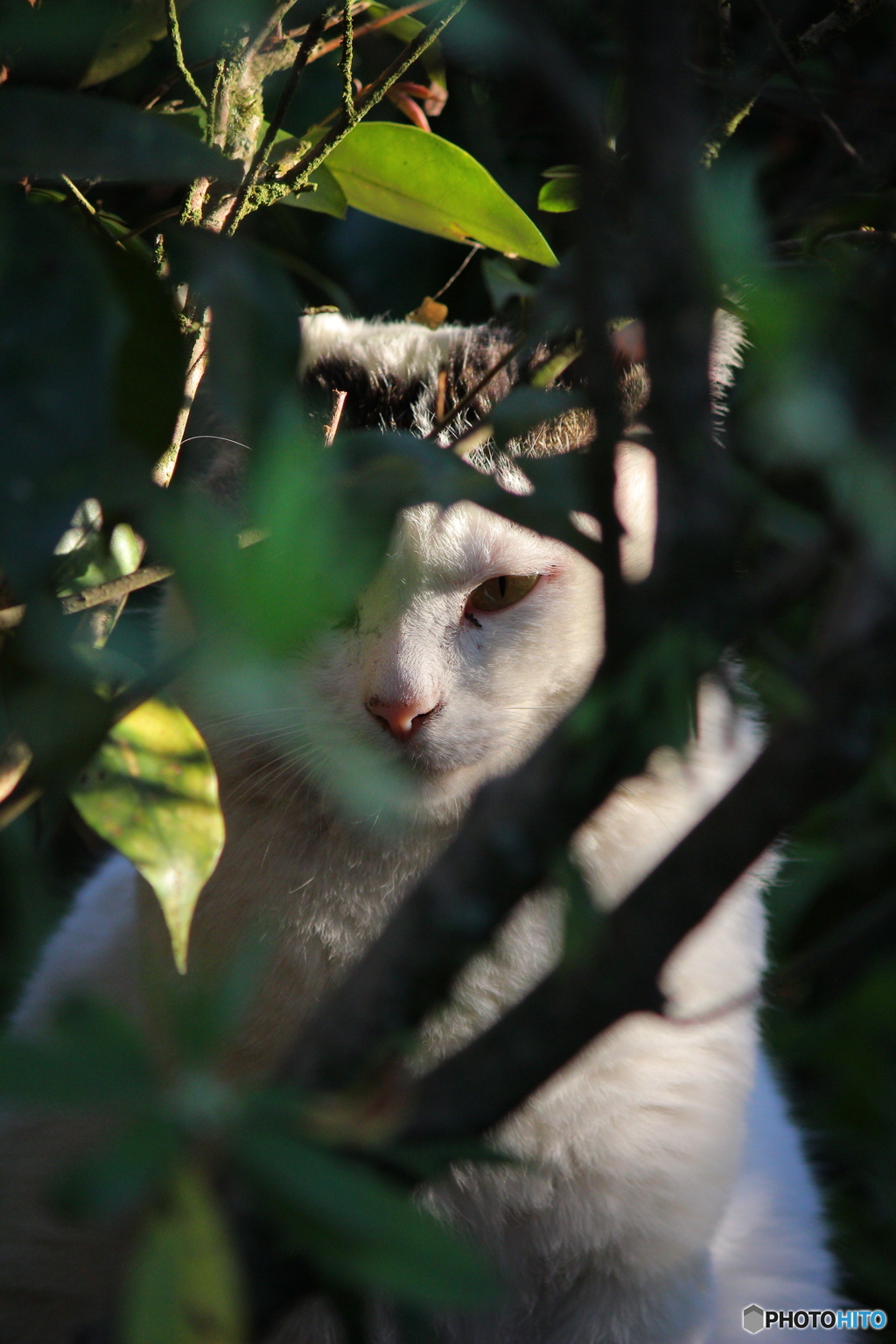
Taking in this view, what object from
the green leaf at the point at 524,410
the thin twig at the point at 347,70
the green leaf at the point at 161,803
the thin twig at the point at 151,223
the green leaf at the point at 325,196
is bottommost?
the green leaf at the point at 161,803

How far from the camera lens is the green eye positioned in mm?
980

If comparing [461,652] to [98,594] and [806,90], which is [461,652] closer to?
[98,594]

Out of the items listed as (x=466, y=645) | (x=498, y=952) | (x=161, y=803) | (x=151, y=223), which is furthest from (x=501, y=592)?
(x=161, y=803)

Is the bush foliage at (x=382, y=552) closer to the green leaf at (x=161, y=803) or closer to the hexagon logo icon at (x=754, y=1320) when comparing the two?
the green leaf at (x=161, y=803)

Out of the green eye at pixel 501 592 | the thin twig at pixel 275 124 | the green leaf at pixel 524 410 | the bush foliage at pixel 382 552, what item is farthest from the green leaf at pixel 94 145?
the green eye at pixel 501 592

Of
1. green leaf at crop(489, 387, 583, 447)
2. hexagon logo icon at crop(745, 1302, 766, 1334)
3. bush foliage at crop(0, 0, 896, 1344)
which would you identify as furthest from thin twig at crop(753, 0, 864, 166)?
hexagon logo icon at crop(745, 1302, 766, 1334)

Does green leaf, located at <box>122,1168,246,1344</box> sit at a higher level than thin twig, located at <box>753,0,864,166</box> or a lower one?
lower

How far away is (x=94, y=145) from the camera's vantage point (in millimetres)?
337

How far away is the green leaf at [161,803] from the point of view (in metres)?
0.41

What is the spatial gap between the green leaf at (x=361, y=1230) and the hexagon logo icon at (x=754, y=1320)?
1.12 meters

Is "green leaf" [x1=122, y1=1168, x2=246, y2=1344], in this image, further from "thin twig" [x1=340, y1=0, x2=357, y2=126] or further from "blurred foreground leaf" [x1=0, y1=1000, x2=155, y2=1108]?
"thin twig" [x1=340, y1=0, x2=357, y2=126]

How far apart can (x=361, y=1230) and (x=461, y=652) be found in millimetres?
722

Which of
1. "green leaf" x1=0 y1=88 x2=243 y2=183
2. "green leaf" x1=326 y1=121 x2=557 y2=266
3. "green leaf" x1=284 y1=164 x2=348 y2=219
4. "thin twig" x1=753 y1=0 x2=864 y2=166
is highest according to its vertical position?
"thin twig" x1=753 y1=0 x2=864 y2=166

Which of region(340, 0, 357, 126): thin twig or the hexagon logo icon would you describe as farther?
the hexagon logo icon
